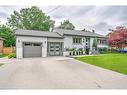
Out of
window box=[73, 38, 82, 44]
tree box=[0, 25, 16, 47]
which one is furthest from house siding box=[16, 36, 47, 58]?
tree box=[0, 25, 16, 47]

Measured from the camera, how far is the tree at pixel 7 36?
31516 millimetres

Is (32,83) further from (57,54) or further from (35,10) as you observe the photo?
(35,10)

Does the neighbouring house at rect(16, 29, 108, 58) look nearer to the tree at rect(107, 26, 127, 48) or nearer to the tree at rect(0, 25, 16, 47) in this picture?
the tree at rect(107, 26, 127, 48)

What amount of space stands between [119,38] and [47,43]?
13112 millimetres

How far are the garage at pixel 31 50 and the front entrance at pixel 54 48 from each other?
1.52 metres

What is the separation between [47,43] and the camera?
66.9 feet

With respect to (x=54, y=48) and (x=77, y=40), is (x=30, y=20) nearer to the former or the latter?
(x=77, y=40)

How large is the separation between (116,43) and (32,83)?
22.8m

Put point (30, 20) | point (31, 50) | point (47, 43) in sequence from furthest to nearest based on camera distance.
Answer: point (30, 20) < point (47, 43) < point (31, 50)

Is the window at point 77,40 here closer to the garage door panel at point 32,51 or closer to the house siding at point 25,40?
the house siding at point 25,40

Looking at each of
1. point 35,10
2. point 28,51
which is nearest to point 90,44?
point 28,51

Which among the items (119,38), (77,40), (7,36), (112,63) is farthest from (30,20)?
(112,63)

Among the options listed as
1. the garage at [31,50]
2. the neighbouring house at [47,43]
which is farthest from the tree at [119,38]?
the garage at [31,50]

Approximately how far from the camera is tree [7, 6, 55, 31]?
35156 mm
